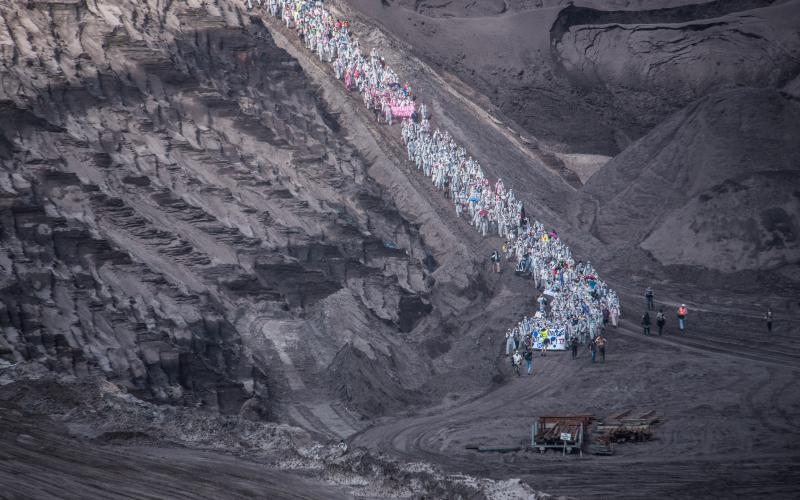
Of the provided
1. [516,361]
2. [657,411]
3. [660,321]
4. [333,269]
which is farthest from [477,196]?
[657,411]

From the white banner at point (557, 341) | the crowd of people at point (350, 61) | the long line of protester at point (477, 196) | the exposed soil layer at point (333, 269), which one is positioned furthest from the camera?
the crowd of people at point (350, 61)

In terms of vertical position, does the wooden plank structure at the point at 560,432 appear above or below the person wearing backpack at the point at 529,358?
below

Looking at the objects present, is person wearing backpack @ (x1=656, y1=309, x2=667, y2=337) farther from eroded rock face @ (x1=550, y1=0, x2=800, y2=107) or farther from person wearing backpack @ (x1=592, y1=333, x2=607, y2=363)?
eroded rock face @ (x1=550, y1=0, x2=800, y2=107)

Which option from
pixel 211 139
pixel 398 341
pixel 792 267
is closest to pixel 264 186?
pixel 211 139

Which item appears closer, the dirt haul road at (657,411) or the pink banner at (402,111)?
the dirt haul road at (657,411)

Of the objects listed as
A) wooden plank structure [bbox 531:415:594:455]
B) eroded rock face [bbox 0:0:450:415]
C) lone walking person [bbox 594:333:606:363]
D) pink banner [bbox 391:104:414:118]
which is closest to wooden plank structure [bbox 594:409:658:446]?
wooden plank structure [bbox 531:415:594:455]

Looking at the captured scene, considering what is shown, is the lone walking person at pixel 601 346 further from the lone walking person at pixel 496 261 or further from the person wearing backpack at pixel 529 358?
the lone walking person at pixel 496 261

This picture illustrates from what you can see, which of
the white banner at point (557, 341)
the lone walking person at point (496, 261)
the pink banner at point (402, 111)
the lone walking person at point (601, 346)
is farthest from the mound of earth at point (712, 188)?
the lone walking person at point (601, 346)
